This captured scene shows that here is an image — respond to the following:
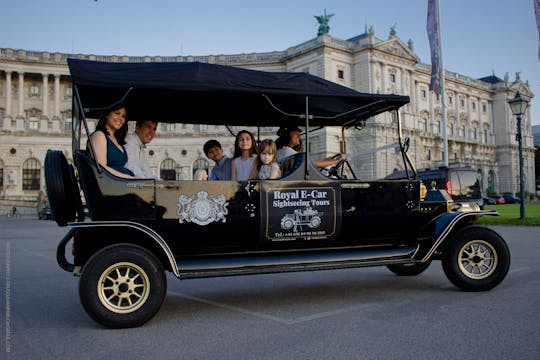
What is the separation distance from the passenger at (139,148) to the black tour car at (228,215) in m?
0.31

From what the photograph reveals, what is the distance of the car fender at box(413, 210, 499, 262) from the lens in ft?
19.0

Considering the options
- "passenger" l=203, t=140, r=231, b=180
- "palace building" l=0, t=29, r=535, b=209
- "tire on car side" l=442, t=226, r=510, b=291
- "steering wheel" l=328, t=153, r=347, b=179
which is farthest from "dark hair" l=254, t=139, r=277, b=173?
"palace building" l=0, t=29, r=535, b=209

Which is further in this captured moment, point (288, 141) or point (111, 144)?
point (288, 141)

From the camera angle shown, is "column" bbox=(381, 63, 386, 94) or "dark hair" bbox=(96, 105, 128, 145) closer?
"dark hair" bbox=(96, 105, 128, 145)

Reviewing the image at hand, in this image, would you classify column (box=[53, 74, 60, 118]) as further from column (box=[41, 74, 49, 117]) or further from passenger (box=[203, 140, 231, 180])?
passenger (box=[203, 140, 231, 180])

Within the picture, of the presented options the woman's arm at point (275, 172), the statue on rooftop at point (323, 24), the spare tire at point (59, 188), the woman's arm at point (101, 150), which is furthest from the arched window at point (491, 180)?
the spare tire at point (59, 188)

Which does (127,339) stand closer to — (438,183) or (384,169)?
(438,183)

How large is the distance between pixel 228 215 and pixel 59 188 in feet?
6.04

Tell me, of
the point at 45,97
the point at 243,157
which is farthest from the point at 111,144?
the point at 45,97

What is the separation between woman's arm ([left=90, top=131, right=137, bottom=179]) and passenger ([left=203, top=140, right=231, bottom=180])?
2.12 m

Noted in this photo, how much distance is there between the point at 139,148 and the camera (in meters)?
5.98

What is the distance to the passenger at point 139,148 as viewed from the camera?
5.67 metres

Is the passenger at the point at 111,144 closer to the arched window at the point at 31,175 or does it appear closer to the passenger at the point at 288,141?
the passenger at the point at 288,141

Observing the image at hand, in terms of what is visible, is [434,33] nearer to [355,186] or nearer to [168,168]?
[355,186]
